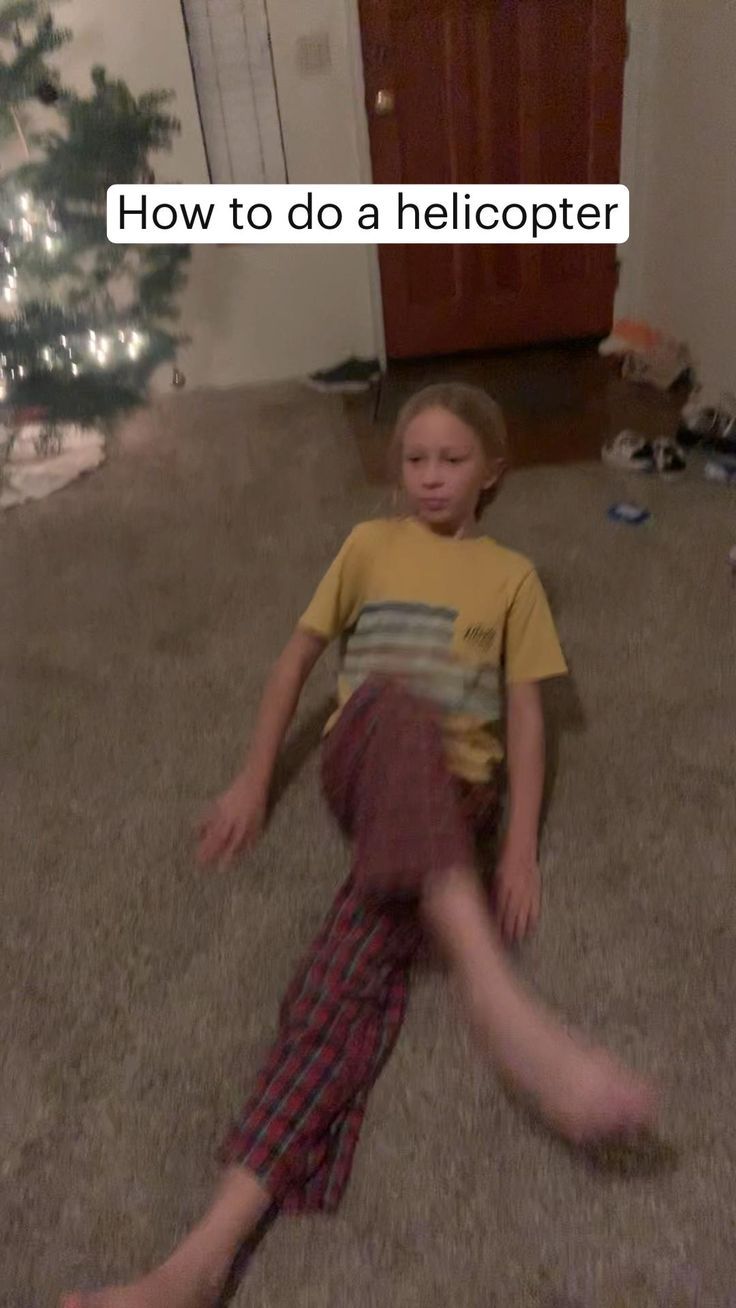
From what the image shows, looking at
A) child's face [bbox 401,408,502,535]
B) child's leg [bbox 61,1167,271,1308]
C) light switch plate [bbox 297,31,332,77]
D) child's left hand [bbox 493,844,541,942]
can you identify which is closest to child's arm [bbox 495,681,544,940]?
child's left hand [bbox 493,844,541,942]

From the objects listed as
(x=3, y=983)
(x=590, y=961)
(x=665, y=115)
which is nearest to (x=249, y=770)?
(x=3, y=983)

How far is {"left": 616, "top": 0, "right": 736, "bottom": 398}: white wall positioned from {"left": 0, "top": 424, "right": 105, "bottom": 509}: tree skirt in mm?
1705

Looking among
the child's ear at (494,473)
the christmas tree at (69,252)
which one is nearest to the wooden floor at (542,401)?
the christmas tree at (69,252)

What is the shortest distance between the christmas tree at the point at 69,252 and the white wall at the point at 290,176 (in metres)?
0.12

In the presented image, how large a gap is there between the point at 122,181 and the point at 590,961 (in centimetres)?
239

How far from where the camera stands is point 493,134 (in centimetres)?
287

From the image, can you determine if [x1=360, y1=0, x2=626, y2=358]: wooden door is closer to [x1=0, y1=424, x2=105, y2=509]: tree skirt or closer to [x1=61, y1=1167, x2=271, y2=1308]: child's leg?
[x1=0, y1=424, x2=105, y2=509]: tree skirt

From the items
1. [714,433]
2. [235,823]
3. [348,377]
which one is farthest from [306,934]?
[348,377]

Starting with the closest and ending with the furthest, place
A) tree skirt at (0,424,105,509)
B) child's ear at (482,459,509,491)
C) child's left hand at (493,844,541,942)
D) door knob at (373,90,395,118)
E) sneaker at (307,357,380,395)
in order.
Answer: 1. child's left hand at (493,844,541,942)
2. child's ear at (482,459,509,491)
3. tree skirt at (0,424,105,509)
4. door knob at (373,90,395,118)
5. sneaker at (307,357,380,395)

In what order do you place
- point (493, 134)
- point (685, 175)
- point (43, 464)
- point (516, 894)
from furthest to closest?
point (493, 134) → point (685, 175) → point (43, 464) → point (516, 894)

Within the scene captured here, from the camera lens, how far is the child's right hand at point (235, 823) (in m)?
1.30

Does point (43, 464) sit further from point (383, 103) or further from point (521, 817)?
point (521, 817)

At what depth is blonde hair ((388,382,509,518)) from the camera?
1210mm

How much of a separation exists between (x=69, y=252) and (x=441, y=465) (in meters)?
1.84
